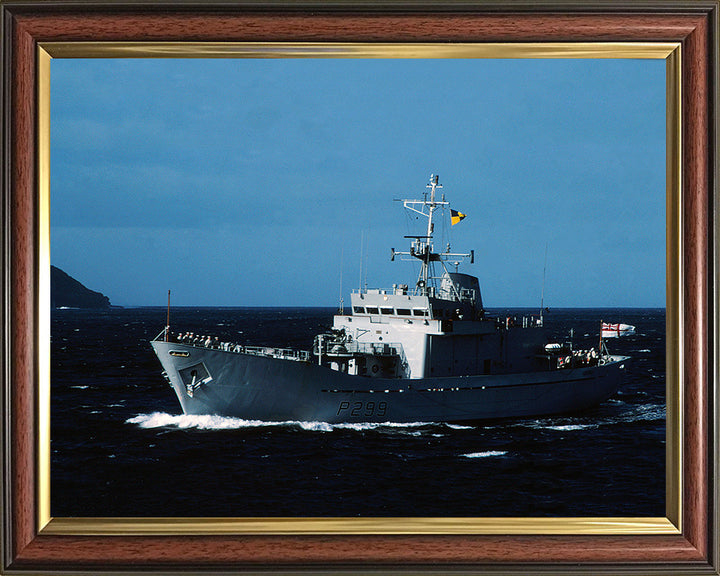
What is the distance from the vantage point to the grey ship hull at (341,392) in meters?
11.9

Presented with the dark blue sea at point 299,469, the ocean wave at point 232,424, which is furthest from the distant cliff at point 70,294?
the ocean wave at point 232,424

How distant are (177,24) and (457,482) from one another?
11.8 feet

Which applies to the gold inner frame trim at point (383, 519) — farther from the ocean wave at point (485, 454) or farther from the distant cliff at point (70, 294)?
the ocean wave at point (485, 454)

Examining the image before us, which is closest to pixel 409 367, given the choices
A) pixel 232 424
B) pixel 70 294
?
pixel 232 424

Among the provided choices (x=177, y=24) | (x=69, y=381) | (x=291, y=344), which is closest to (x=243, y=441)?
(x=69, y=381)

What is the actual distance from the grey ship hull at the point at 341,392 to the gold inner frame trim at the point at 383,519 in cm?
680

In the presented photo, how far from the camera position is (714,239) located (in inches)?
171

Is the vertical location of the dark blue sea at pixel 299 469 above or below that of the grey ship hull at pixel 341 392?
above

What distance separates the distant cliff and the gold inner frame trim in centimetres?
16

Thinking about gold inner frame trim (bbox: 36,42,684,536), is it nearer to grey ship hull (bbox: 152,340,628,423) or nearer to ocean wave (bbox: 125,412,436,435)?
ocean wave (bbox: 125,412,436,435)

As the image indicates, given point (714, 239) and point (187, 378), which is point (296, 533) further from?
point (187, 378)

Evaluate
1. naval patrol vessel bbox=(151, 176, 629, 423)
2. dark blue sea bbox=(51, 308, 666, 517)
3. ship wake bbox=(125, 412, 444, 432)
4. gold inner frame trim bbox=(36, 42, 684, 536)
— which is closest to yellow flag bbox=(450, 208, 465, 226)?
dark blue sea bbox=(51, 308, 666, 517)

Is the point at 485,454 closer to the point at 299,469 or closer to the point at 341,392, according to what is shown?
the point at 299,469

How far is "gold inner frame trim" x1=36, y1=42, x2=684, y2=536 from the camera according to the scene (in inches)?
166
